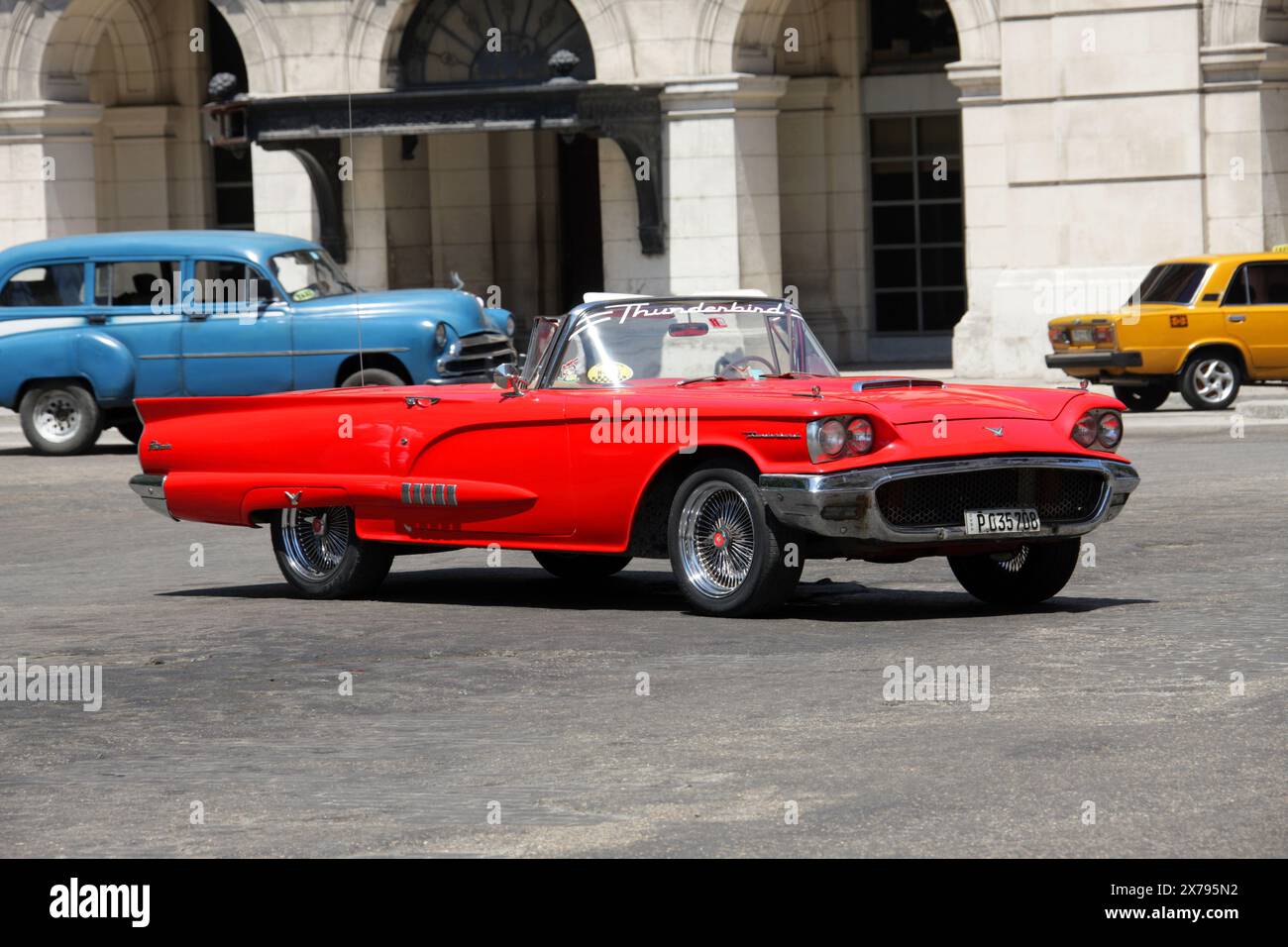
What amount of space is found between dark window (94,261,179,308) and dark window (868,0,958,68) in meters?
11.1

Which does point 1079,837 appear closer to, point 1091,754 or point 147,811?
point 1091,754

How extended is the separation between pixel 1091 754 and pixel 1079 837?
1.05 meters

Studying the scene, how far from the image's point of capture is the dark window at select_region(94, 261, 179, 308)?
21.8 meters

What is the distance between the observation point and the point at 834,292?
30.1 meters

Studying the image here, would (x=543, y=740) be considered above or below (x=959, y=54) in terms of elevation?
below

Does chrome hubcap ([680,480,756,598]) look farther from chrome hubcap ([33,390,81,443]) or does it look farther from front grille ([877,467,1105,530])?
chrome hubcap ([33,390,81,443])

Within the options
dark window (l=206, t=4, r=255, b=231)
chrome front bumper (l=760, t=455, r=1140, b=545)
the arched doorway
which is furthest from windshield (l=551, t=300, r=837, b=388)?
dark window (l=206, t=4, r=255, b=231)

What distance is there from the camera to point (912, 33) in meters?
29.4

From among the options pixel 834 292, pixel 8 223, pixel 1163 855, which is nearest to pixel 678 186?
pixel 834 292

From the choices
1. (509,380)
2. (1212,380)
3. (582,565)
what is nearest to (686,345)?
(509,380)

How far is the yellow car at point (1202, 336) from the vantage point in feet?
73.7

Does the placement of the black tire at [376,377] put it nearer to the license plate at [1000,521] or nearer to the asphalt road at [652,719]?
the asphalt road at [652,719]

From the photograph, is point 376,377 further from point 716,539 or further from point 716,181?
point 716,539

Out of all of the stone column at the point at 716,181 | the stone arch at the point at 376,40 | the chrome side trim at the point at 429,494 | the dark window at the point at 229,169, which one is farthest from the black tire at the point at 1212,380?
the dark window at the point at 229,169
